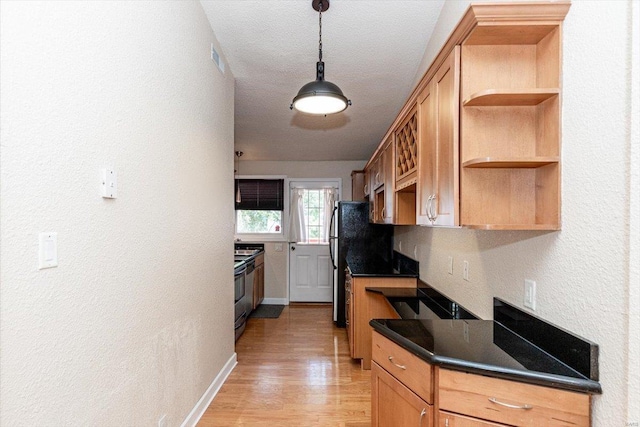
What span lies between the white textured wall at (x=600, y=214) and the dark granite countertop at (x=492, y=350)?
75 millimetres

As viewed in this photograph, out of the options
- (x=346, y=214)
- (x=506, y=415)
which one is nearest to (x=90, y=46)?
(x=506, y=415)

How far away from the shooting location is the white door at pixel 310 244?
564 centimetres

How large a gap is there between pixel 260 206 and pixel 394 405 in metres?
4.48

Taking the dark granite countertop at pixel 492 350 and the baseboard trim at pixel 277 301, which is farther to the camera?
the baseboard trim at pixel 277 301

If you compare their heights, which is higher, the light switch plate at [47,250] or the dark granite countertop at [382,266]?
the light switch plate at [47,250]

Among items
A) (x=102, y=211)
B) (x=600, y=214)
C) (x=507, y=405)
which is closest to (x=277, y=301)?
(x=102, y=211)

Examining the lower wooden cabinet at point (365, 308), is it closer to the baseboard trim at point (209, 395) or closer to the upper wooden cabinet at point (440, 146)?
the baseboard trim at point (209, 395)

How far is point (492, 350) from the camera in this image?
1.31 m

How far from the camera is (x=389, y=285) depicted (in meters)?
3.02

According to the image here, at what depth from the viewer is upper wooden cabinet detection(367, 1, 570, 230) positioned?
1.19 m

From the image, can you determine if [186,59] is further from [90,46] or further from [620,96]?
Result: [620,96]

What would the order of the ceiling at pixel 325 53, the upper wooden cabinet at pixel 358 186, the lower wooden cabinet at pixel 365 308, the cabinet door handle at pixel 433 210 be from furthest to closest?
1. the upper wooden cabinet at pixel 358 186
2. the lower wooden cabinet at pixel 365 308
3. the ceiling at pixel 325 53
4. the cabinet door handle at pixel 433 210

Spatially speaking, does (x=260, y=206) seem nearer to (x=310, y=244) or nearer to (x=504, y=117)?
(x=310, y=244)

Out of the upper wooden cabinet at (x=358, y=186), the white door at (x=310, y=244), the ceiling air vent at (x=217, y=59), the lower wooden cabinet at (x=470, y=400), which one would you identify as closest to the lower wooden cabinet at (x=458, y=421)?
the lower wooden cabinet at (x=470, y=400)
